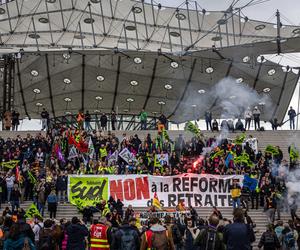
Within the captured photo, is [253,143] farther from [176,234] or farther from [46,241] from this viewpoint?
[46,241]

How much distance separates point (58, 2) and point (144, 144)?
24504 mm

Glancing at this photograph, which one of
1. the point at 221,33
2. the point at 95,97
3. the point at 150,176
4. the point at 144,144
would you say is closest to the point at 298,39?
the point at 221,33

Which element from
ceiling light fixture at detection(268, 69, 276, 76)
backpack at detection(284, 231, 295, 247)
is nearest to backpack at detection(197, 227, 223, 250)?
backpack at detection(284, 231, 295, 247)

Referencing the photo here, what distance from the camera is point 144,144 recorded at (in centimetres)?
2886

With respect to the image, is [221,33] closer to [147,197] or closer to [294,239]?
[147,197]

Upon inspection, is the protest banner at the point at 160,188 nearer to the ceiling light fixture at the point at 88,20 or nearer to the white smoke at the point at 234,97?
the white smoke at the point at 234,97

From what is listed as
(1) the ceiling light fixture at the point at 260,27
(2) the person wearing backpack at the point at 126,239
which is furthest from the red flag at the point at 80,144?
(1) the ceiling light fixture at the point at 260,27

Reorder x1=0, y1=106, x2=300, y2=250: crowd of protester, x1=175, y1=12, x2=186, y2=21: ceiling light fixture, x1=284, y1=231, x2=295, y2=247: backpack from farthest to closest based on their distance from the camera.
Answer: x1=175, y1=12, x2=186, y2=21: ceiling light fixture < x1=284, y1=231, x2=295, y2=247: backpack < x1=0, y1=106, x2=300, y2=250: crowd of protester

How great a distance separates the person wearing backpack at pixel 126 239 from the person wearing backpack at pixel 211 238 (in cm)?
152

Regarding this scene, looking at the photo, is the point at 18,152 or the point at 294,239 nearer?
the point at 294,239

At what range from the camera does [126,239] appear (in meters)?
11.8

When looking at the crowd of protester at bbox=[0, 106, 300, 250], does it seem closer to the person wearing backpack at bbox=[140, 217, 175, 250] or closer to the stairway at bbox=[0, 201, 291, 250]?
the stairway at bbox=[0, 201, 291, 250]

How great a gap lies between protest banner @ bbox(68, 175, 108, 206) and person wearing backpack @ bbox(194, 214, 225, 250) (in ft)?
43.8

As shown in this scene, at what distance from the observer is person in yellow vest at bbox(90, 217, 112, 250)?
41.8 feet
